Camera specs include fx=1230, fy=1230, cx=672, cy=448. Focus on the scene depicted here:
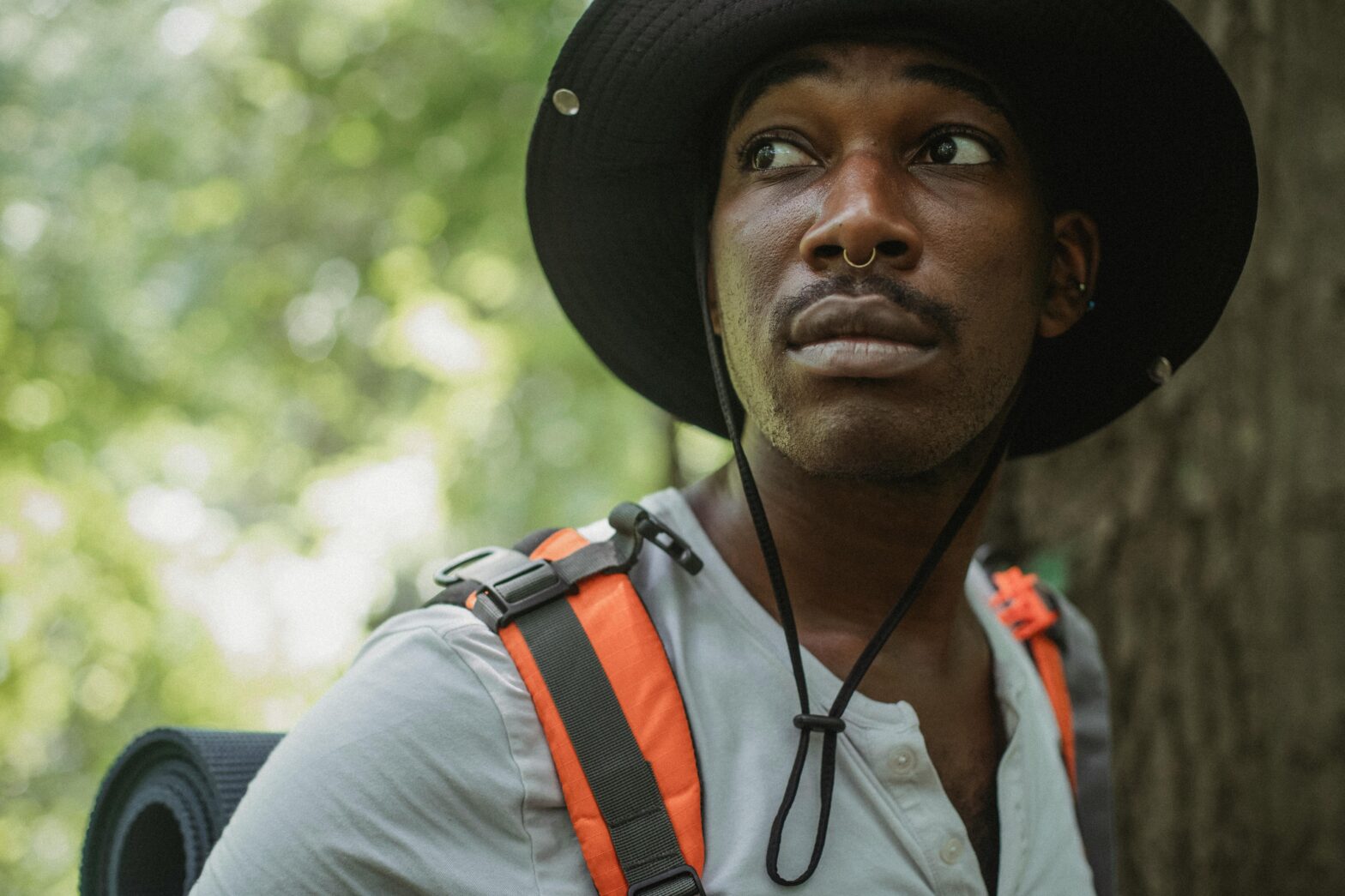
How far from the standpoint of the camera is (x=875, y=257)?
1993 millimetres

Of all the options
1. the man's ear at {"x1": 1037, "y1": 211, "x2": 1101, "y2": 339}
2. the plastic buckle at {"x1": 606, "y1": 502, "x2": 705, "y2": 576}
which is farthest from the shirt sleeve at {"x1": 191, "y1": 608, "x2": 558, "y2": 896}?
the man's ear at {"x1": 1037, "y1": 211, "x2": 1101, "y2": 339}

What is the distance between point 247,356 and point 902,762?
6939mm

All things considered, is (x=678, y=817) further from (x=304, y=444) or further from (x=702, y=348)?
(x=304, y=444)

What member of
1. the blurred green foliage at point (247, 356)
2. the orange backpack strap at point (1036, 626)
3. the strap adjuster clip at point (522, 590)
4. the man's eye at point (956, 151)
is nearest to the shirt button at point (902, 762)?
the strap adjuster clip at point (522, 590)

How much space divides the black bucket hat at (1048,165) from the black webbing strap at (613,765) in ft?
3.23

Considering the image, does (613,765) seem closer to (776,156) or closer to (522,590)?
(522,590)

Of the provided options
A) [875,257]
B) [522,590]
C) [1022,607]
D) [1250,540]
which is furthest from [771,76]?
[1250,540]

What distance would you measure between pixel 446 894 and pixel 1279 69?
2748 mm

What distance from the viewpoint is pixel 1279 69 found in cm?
305

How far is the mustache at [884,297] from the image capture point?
6.48ft

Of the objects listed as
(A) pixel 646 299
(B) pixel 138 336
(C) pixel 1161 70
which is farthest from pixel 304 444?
(C) pixel 1161 70

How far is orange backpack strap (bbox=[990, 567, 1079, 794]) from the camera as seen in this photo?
2648 millimetres

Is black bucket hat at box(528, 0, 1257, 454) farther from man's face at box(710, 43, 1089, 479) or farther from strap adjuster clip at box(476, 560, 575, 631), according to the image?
strap adjuster clip at box(476, 560, 575, 631)

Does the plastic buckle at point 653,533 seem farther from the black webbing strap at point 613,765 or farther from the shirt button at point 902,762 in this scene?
the shirt button at point 902,762
